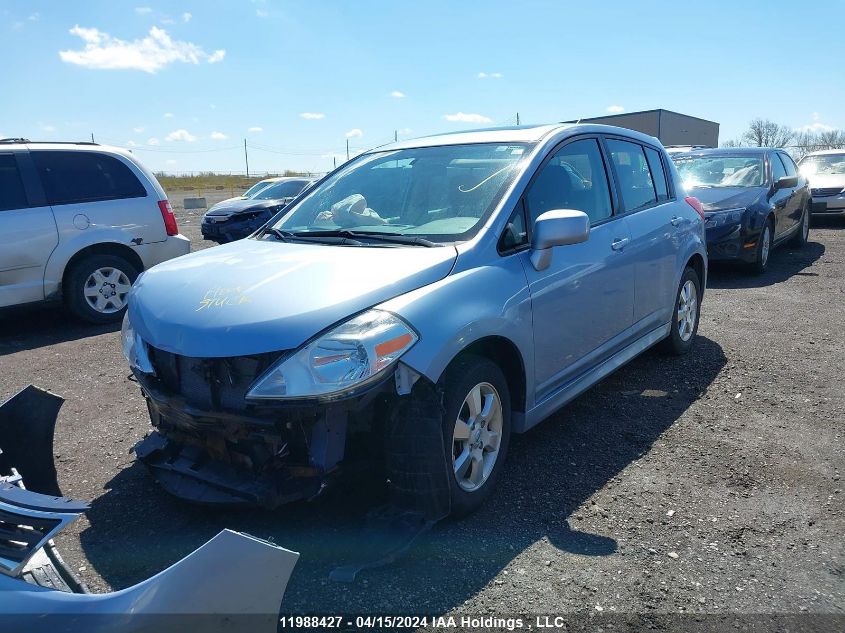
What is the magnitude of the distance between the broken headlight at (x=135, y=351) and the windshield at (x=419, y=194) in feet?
3.79

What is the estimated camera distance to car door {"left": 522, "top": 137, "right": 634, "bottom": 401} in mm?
3510

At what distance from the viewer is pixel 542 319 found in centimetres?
345

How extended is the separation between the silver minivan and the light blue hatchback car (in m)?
4.02

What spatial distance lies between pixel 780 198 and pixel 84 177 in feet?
30.7

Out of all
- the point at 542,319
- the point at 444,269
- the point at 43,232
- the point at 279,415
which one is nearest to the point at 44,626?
the point at 279,415

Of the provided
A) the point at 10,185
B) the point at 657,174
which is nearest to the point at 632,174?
the point at 657,174

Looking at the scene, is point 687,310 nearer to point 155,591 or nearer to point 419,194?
point 419,194

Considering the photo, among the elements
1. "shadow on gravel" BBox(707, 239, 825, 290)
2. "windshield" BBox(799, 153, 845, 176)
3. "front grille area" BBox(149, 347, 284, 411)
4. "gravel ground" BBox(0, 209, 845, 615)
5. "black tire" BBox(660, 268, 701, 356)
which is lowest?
"gravel ground" BBox(0, 209, 845, 615)

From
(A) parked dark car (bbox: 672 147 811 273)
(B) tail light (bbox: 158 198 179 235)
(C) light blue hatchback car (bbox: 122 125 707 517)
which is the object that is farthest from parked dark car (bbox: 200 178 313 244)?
(C) light blue hatchback car (bbox: 122 125 707 517)

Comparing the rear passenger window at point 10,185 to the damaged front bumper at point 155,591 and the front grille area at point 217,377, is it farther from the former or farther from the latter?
the damaged front bumper at point 155,591

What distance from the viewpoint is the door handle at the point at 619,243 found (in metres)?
4.14

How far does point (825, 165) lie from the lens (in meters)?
15.0

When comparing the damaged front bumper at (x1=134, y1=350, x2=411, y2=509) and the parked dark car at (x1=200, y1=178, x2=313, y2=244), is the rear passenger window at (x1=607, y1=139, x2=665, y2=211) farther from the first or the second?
the parked dark car at (x1=200, y1=178, x2=313, y2=244)

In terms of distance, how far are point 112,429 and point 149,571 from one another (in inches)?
71.9
